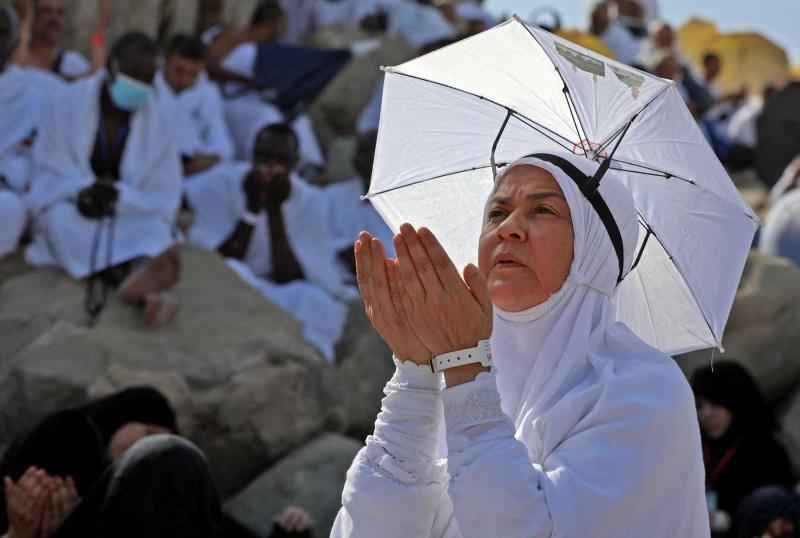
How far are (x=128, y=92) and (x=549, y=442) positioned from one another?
5.22 m

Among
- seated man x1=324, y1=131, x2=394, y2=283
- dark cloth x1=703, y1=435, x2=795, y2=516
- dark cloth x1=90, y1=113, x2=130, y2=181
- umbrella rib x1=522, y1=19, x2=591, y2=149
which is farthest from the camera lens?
seated man x1=324, y1=131, x2=394, y2=283

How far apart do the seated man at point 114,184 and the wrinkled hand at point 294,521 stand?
4.73 feet

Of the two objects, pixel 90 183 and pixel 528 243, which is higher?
pixel 528 243

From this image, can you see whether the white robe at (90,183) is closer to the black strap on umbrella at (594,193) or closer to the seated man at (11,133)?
the seated man at (11,133)

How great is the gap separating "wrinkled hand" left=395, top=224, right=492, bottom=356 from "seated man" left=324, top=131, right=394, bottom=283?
6.53 m

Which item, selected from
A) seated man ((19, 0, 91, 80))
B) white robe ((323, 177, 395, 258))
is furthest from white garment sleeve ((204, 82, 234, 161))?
seated man ((19, 0, 91, 80))

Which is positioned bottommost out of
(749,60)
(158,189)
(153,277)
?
(153,277)

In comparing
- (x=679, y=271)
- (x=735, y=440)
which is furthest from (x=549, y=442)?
(x=735, y=440)

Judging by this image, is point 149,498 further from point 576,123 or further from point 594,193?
point 594,193

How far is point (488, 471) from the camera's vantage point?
2510 millimetres

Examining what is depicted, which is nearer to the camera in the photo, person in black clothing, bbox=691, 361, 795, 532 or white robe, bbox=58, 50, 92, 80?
person in black clothing, bbox=691, 361, 795, 532

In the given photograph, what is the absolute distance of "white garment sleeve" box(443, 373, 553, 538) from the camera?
2.51 metres

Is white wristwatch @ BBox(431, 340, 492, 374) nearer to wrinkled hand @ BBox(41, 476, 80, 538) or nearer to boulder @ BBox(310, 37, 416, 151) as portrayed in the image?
wrinkled hand @ BBox(41, 476, 80, 538)

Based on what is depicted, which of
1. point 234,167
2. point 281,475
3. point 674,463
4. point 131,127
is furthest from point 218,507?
point 234,167
